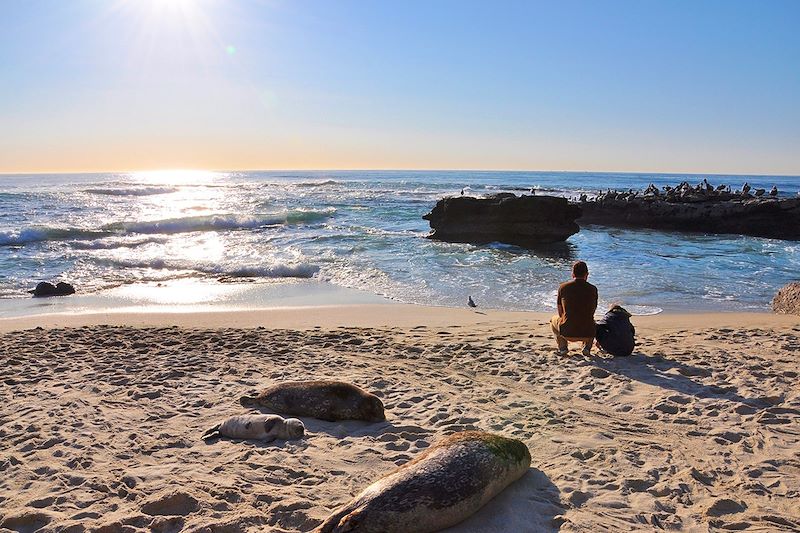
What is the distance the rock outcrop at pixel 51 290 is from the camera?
13.1 meters

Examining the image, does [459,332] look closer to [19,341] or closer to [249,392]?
[249,392]

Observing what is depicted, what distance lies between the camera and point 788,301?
1102 centimetres

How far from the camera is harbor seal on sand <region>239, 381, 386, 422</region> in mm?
5520

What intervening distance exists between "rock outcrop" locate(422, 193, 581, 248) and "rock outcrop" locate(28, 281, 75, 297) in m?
15.0

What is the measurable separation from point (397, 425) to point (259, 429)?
1.27 meters

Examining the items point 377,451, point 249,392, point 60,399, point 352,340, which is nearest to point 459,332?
point 352,340

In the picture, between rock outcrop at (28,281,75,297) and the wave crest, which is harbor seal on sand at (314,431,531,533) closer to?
rock outcrop at (28,281,75,297)

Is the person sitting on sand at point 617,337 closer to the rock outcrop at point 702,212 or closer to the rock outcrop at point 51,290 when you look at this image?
the rock outcrop at point 51,290

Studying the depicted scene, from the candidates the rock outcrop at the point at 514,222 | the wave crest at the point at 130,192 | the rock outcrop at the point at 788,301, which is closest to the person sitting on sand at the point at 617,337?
the rock outcrop at the point at 788,301

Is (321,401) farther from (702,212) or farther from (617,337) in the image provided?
(702,212)

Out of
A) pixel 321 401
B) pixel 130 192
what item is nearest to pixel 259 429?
pixel 321 401

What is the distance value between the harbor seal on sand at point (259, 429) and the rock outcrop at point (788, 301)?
997 centimetres

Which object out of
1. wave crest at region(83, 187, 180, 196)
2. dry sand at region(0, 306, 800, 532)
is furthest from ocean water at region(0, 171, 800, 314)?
wave crest at region(83, 187, 180, 196)

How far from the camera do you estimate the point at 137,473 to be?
4398mm
